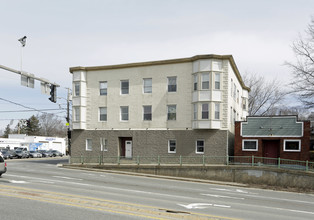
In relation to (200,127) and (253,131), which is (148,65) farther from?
(253,131)

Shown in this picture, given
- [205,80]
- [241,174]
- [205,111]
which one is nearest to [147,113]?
[205,111]

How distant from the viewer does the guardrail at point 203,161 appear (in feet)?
80.3

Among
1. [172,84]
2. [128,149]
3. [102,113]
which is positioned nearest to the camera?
[172,84]

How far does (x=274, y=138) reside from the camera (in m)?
28.5

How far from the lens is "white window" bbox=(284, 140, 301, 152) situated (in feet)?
90.3

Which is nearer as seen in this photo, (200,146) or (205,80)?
(205,80)

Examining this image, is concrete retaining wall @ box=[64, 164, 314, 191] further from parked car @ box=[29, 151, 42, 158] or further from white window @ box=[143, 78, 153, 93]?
A: parked car @ box=[29, 151, 42, 158]

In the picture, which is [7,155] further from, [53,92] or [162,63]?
[53,92]

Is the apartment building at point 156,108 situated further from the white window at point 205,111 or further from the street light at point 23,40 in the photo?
the street light at point 23,40

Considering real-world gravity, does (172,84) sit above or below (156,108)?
above

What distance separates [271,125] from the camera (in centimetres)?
2880

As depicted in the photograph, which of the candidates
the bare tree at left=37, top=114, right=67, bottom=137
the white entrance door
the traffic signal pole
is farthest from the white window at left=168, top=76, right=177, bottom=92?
the bare tree at left=37, top=114, right=67, bottom=137

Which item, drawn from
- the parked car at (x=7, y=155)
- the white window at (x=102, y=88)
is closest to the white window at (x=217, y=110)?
the white window at (x=102, y=88)

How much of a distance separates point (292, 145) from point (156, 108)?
42.9 feet
